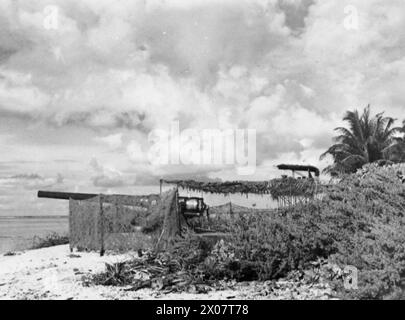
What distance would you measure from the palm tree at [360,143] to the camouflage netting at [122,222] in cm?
1603

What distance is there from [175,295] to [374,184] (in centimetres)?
461

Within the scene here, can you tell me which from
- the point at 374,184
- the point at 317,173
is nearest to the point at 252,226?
the point at 374,184

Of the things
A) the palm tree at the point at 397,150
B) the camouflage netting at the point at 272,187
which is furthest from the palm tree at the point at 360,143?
the camouflage netting at the point at 272,187

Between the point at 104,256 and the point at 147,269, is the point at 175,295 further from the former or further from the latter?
the point at 104,256

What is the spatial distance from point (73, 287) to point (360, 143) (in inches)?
897

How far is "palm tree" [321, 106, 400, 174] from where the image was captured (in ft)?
91.0

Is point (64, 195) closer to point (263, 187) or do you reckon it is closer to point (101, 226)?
point (101, 226)

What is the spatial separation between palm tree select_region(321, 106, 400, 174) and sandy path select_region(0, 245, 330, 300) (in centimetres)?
1790

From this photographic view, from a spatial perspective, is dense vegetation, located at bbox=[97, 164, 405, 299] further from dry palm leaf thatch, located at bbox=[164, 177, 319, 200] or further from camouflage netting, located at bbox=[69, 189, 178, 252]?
dry palm leaf thatch, located at bbox=[164, 177, 319, 200]

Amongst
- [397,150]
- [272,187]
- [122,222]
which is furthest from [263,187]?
[397,150]

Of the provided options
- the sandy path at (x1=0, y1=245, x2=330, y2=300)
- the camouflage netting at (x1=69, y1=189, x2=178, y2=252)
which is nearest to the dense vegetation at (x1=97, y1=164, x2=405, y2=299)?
the sandy path at (x1=0, y1=245, x2=330, y2=300)

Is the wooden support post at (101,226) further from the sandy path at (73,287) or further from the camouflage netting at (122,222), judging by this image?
the sandy path at (73,287)

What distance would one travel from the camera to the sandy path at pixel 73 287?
8180mm

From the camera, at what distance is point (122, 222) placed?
14516mm
